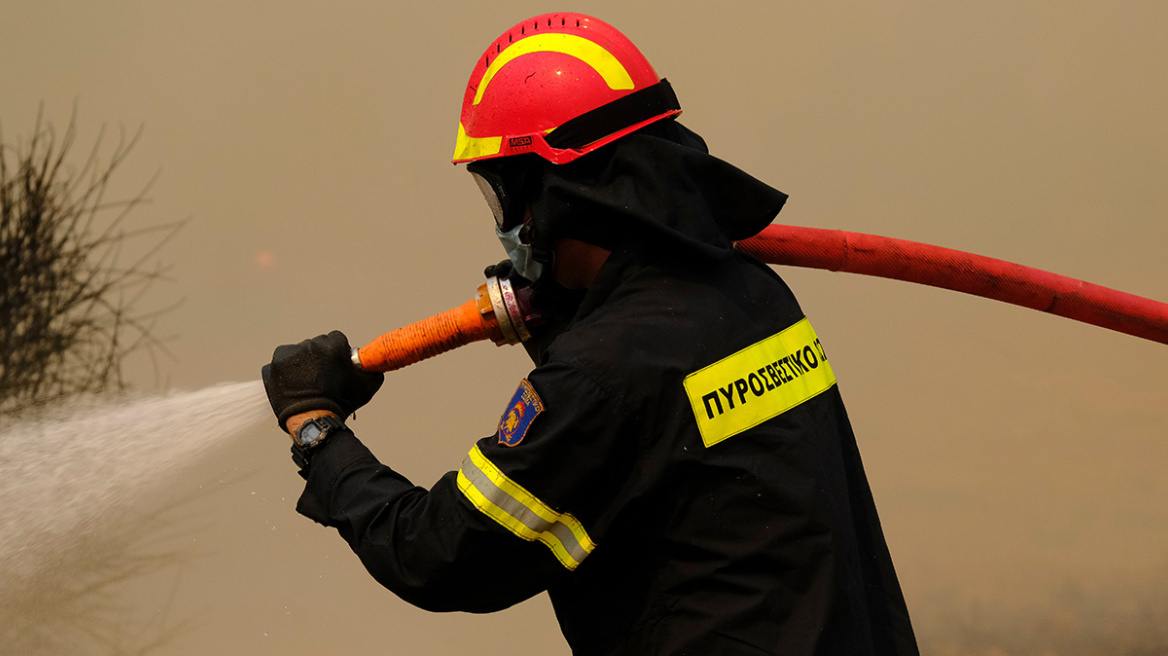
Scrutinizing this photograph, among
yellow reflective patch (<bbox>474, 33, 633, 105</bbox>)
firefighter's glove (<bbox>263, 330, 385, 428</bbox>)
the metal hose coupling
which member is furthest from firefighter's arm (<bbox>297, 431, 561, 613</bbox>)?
yellow reflective patch (<bbox>474, 33, 633, 105</bbox>)

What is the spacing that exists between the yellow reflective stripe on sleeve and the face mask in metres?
0.42

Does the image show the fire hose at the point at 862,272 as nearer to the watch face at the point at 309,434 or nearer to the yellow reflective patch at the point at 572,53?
the watch face at the point at 309,434

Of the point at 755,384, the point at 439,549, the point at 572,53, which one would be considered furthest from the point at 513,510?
the point at 572,53

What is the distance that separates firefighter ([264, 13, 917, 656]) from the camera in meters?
1.26

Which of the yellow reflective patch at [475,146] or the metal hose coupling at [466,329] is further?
the metal hose coupling at [466,329]

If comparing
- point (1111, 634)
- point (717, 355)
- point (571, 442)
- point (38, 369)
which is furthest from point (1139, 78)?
point (38, 369)

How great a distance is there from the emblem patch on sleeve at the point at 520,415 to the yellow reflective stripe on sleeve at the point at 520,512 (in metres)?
0.04

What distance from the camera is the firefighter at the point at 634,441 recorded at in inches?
49.6

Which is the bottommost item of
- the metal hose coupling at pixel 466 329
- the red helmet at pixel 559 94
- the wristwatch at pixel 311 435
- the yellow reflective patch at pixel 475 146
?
the wristwatch at pixel 311 435

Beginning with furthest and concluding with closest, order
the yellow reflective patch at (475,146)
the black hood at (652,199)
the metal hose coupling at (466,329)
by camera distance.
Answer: the metal hose coupling at (466,329)
the yellow reflective patch at (475,146)
the black hood at (652,199)

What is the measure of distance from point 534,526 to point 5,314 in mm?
2087


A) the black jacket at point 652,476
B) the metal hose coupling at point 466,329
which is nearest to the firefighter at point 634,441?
the black jacket at point 652,476

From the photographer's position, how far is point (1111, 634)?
3.32 meters

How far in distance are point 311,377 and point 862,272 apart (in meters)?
1.10
